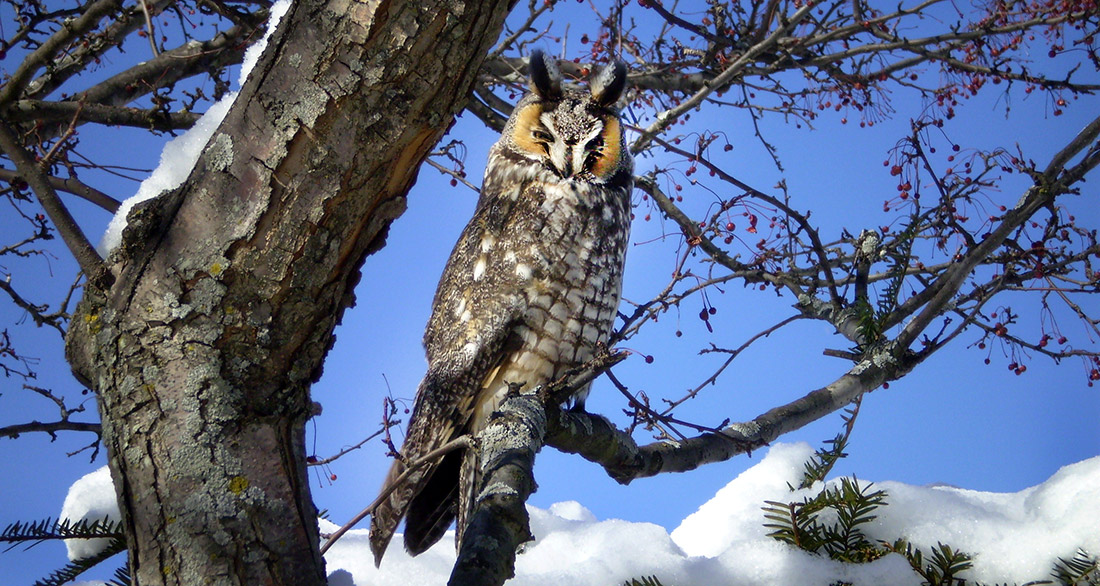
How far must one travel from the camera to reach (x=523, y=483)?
912 mm

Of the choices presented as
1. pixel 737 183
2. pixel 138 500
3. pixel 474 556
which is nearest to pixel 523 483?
pixel 474 556

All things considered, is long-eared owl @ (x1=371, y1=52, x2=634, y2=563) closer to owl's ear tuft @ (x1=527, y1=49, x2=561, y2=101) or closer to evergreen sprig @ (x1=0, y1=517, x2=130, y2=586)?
owl's ear tuft @ (x1=527, y1=49, x2=561, y2=101)

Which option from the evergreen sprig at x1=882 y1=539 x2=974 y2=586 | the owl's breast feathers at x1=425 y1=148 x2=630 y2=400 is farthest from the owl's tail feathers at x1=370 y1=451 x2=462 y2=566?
the evergreen sprig at x1=882 y1=539 x2=974 y2=586

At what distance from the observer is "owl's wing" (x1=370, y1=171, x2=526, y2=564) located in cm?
170

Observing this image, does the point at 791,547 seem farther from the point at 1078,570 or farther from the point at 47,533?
the point at 47,533

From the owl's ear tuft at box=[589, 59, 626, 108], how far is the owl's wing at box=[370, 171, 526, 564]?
1.41 feet

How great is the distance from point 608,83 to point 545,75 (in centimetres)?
17

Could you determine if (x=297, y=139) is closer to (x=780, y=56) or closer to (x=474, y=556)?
(x=474, y=556)

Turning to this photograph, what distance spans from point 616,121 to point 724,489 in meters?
0.97

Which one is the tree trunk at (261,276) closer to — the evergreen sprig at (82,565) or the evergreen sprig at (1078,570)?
Result: the evergreen sprig at (82,565)

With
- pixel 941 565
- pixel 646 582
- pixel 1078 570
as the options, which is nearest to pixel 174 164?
pixel 646 582

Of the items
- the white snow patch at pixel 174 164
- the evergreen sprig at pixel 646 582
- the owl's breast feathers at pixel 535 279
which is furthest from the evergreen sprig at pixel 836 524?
the white snow patch at pixel 174 164

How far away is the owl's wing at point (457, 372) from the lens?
170 cm

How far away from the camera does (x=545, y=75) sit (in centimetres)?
196
